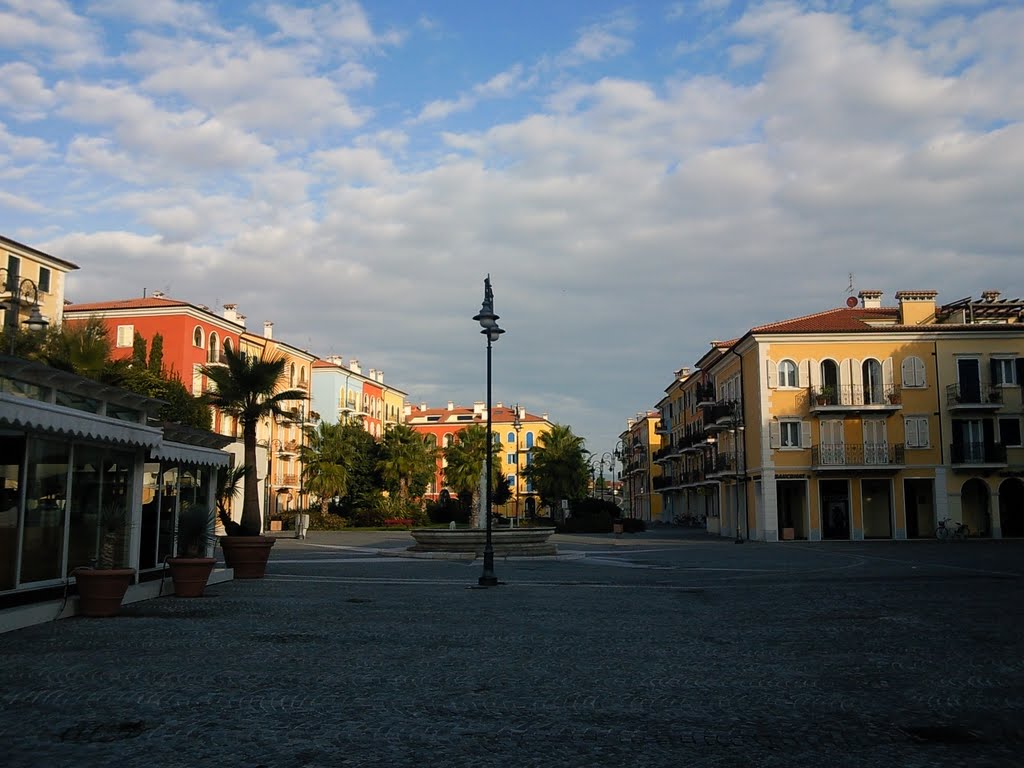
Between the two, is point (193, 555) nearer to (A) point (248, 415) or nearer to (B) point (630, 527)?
(A) point (248, 415)

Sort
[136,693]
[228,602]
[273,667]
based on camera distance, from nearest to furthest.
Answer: [136,693]
[273,667]
[228,602]

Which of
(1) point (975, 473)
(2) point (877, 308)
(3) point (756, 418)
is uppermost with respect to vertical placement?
(2) point (877, 308)

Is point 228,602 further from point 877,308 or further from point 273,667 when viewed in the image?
point 877,308

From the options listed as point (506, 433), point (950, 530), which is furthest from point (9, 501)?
point (506, 433)

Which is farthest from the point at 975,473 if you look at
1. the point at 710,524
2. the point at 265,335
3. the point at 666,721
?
the point at 265,335

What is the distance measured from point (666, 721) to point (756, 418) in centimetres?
4017

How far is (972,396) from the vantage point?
43938 millimetres

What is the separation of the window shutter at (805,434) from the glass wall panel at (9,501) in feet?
126

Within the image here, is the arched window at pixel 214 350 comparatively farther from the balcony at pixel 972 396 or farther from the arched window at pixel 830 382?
the balcony at pixel 972 396

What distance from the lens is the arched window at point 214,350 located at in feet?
194

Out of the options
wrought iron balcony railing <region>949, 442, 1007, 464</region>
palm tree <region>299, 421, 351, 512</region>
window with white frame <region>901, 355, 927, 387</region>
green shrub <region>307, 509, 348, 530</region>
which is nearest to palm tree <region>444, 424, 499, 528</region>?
palm tree <region>299, 421, 351, 512</region>

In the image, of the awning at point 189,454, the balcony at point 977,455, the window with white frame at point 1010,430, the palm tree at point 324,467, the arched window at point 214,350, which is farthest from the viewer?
the palm tree at point 324,467

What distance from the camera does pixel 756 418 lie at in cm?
4544

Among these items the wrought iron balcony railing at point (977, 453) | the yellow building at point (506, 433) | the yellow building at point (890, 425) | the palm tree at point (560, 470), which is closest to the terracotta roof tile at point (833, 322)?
the yellow building at point (890, 425)
